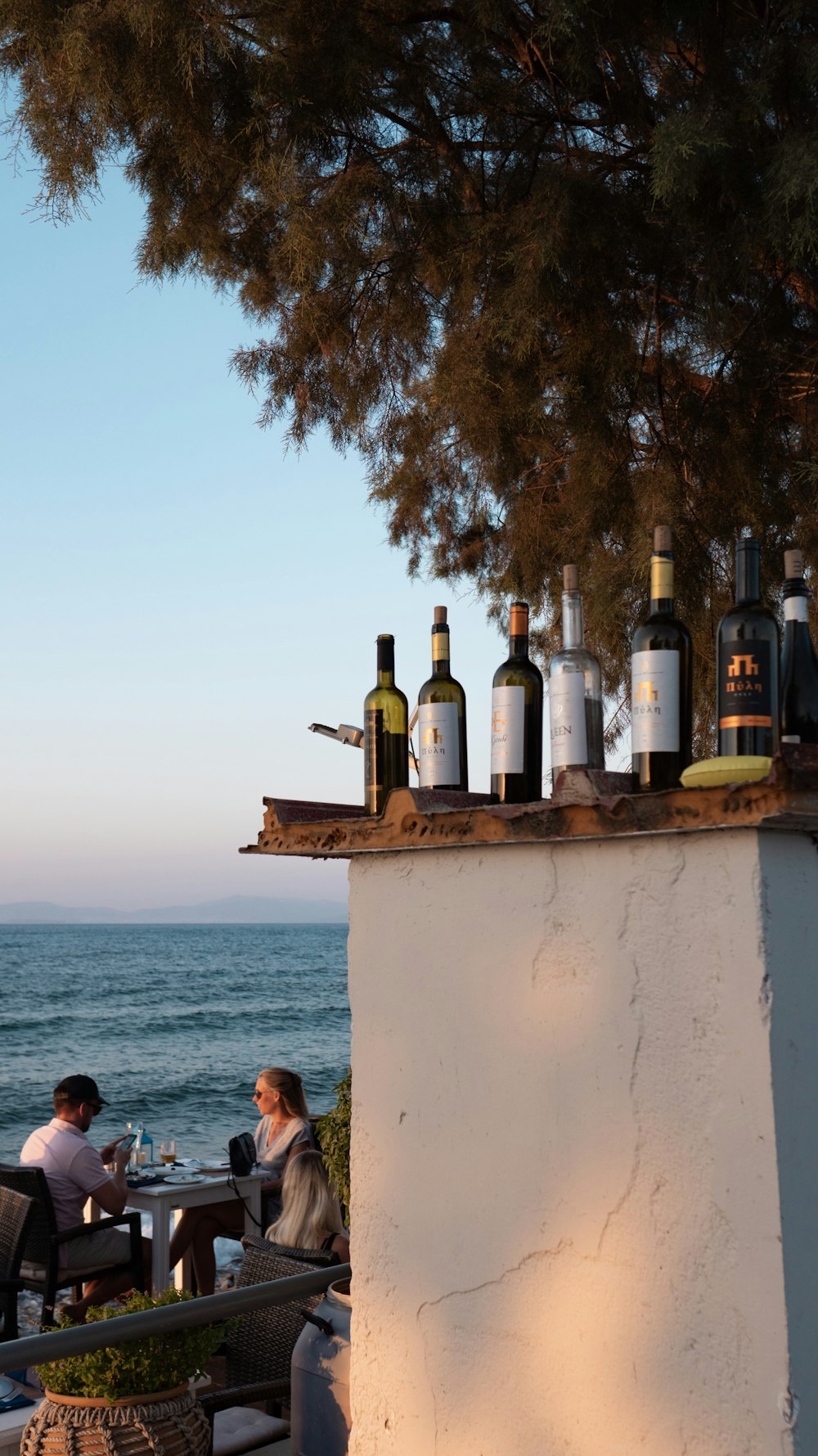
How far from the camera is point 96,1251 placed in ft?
15.9

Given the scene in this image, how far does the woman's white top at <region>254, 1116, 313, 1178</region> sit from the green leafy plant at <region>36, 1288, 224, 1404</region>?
3082 millimetres

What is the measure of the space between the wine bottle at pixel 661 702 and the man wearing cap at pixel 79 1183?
3.89 metres

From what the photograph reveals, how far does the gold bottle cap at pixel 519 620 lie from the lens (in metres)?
1.74

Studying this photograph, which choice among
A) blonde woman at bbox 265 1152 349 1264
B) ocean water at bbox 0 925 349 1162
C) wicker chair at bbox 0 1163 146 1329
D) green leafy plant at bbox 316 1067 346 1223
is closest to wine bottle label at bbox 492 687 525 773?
green leafy plant at bbox 316 1067 346 1223

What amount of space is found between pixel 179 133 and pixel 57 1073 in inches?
1033

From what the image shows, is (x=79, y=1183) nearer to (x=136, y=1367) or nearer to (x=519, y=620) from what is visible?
(x=136, y=1367)

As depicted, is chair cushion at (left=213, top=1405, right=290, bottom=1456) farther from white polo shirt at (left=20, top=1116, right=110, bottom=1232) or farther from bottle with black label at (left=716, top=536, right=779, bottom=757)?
white polo shirt at (left=20, top=1116, right=110, bottom=1232)

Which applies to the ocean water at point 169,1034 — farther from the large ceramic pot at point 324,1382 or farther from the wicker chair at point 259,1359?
the large ceramic pot at point 324,1382

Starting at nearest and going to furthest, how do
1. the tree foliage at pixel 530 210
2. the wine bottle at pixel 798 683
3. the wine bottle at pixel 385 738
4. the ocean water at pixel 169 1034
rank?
the wine bottle at pixel 798 683
the wine bottle at pixel 385 738
the tree foliage at pixel 530 210
the ocean water at pixel 169 1034

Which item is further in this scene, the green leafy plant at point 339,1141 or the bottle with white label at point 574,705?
the green leafy plant at point 339,1141

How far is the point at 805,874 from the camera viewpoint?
135 cm

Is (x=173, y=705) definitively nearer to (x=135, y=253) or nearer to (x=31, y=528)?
(x=31, y=528)

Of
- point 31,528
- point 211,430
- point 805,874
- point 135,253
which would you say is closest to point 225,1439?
point 805,874

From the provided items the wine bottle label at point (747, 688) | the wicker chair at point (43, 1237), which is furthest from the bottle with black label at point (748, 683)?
the wicker chair at point (43, 1237)
